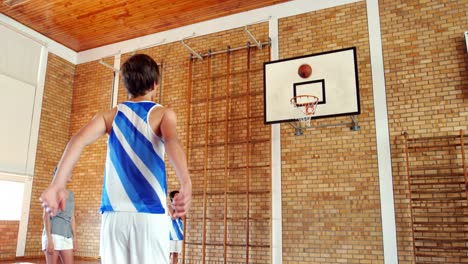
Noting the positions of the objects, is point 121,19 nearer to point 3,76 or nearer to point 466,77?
point 3,76

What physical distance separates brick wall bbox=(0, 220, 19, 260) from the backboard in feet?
18.7

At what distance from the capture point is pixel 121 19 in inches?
338

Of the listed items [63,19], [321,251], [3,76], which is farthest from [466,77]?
[3,76]

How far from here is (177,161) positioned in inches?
63.4

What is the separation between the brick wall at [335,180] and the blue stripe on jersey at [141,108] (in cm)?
533

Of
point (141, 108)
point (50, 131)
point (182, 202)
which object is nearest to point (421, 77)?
point (141, 108)

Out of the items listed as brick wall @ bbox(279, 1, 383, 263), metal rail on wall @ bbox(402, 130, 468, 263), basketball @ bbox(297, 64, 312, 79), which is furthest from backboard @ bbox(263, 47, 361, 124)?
metal rail on wall @ bbox(402, 130, 468, 263)

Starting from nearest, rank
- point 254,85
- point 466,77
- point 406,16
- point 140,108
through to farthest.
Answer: point 140,108 → point 466,77 → point 406,16 → point 254,85

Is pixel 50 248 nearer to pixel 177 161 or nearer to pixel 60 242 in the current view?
pixel 60 242

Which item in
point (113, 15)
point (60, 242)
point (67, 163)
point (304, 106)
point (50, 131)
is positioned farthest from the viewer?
point (50, 131)

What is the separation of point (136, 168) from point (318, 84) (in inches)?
200

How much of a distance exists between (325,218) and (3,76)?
702 cm

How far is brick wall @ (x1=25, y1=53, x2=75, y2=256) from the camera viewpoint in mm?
8625

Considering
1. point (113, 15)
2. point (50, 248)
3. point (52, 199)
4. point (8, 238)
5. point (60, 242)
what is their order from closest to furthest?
point (52, 199) < point (50, 248) < point (60, 242) < point (8, 238) < point (113, 15)
